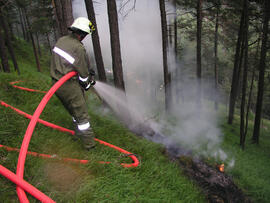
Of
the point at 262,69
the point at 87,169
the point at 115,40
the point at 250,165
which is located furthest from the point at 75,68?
the point at 262,69

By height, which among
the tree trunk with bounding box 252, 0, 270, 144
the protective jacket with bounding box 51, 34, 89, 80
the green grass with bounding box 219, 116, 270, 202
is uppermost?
the protective jacket with bounding box 51, 34, 89, 80

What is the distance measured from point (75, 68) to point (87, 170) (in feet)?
5.22

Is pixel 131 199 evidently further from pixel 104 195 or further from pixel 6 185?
pixel 6 185

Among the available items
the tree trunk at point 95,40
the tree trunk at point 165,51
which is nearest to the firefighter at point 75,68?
the tree trunk at point 95,40

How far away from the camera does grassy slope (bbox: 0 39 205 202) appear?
7.76ft

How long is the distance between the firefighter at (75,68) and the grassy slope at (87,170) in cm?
54

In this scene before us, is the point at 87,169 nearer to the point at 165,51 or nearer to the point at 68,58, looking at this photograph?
the point at 68,58

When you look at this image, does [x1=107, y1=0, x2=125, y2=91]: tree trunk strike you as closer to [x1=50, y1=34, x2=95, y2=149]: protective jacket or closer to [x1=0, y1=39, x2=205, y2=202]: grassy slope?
[x1=0, y1=39, x2=205, y2=202]: grassy slope

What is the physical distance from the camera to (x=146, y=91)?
23594 millimetres

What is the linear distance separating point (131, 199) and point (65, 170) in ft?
3.40

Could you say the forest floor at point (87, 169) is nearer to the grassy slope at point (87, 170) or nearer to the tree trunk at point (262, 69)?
the grassy slope at point (87, 170)

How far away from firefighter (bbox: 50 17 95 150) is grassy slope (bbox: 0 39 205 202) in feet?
1.77

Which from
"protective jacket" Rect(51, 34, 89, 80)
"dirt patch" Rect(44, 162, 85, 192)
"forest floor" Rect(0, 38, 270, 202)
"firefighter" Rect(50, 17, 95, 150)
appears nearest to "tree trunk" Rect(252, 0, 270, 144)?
"forest floor" Rect(0, 38, 270, 202)

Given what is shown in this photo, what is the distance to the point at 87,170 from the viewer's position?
2.76 metres
